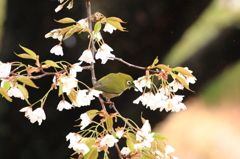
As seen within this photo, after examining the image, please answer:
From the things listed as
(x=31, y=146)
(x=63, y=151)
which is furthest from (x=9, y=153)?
(x=63, y=151)

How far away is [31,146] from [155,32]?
0.85 m

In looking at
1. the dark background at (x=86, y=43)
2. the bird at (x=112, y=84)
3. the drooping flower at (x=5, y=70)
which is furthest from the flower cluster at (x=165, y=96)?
the dark background at (x=86, y=43)

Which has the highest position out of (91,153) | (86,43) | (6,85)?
(86,43)

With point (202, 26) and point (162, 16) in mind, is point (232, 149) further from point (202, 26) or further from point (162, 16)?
point (162, 16)

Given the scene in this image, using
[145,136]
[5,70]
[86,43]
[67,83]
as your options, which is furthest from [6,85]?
[86,43]

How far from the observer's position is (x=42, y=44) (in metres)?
1.56

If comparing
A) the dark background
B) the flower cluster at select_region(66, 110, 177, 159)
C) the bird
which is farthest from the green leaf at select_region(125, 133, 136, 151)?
the dark background

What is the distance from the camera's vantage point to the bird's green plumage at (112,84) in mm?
1017

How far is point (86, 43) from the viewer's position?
1556 mm

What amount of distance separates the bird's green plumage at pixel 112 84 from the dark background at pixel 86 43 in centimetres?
51

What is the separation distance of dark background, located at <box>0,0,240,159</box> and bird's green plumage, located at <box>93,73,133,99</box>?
51 cm

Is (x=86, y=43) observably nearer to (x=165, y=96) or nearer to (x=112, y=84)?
(x=112, y=84)

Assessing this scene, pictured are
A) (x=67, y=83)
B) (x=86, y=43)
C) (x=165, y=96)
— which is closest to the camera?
(x=67, y=83)

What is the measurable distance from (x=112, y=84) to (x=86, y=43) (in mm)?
571
